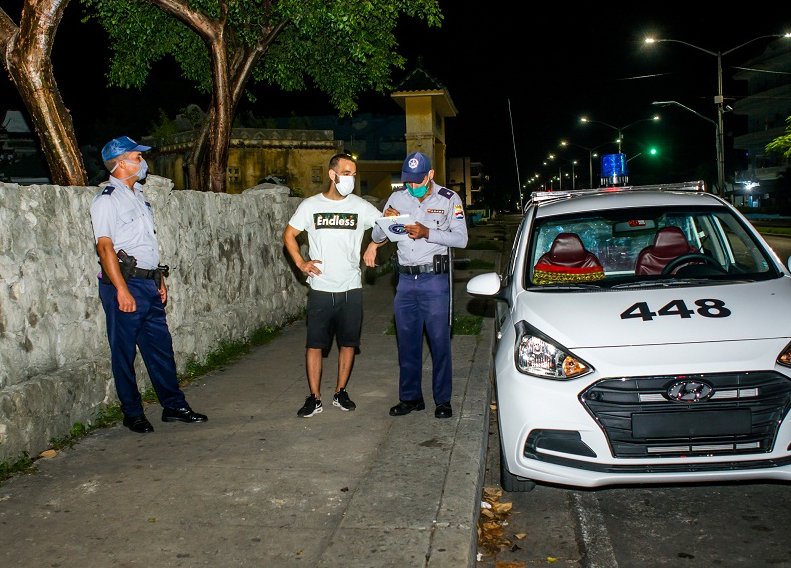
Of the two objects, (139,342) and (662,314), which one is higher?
(662,314)

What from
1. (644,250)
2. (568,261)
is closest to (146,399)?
(568,261)

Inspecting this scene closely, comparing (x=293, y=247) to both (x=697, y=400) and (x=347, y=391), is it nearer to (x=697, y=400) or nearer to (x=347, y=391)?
(x=347, y=391)

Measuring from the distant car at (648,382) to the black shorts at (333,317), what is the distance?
152 cm

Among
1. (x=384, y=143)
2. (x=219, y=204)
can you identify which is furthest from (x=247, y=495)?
(x=384, y=143)

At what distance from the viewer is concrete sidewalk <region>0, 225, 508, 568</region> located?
3848 mm

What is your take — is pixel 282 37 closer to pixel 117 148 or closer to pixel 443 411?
pixel 117 148

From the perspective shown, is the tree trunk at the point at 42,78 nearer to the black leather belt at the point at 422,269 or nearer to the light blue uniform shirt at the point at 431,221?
the light blue uniform shirt at the point at 431,221

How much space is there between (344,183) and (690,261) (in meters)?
2.53

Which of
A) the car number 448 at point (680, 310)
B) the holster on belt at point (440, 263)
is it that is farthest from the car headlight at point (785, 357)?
the holster on belt at point (440, 263)

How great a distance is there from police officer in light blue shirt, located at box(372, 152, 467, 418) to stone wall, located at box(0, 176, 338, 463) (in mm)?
2222

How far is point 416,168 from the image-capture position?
19.2 ft

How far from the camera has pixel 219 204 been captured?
9047mm

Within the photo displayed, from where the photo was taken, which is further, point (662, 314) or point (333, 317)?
point (333, 317)

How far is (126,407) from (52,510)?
1.53m
